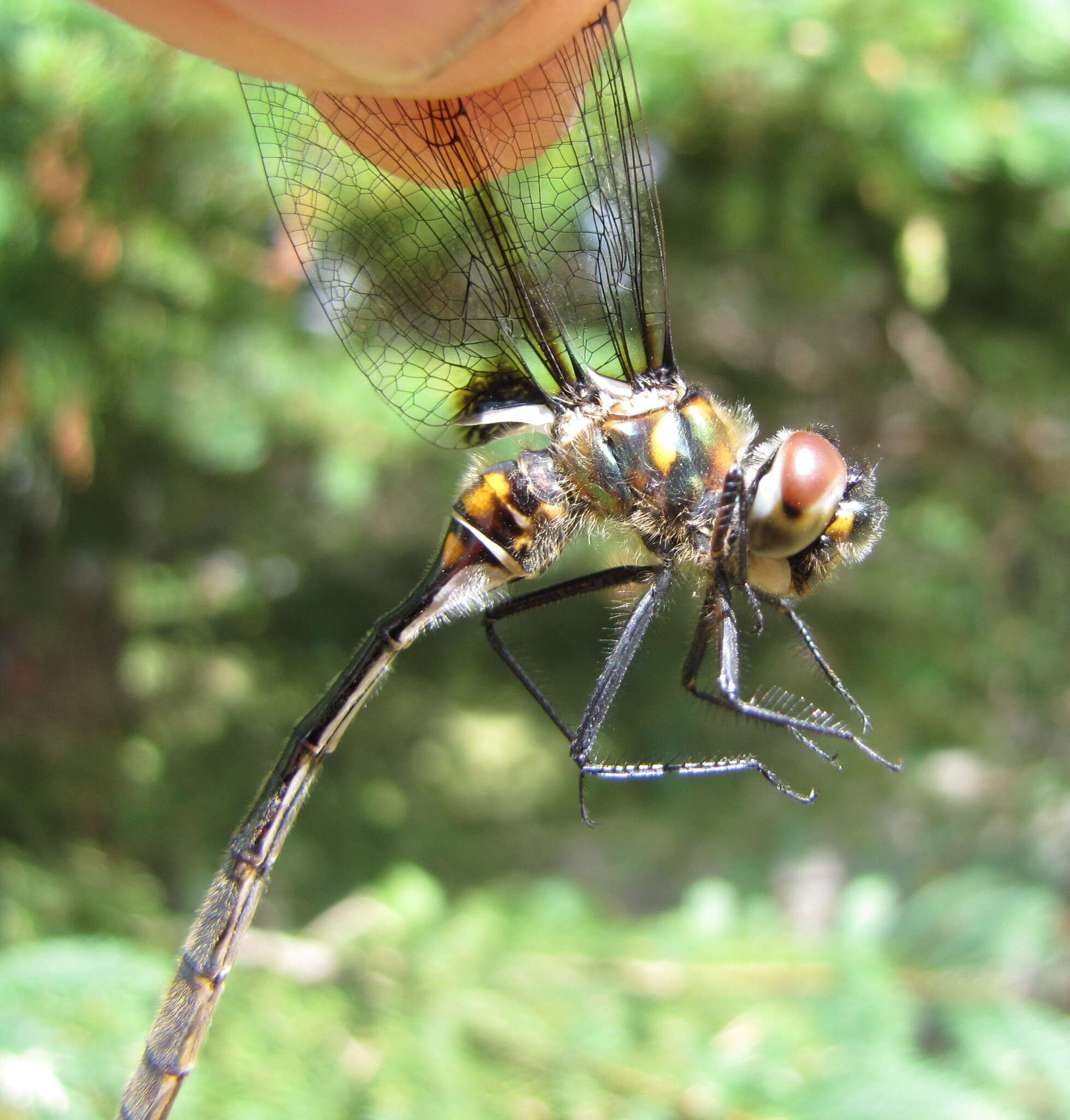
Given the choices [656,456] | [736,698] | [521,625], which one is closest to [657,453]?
[656,456]

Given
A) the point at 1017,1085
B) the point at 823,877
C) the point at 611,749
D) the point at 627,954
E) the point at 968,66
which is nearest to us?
the point at 1017,1085

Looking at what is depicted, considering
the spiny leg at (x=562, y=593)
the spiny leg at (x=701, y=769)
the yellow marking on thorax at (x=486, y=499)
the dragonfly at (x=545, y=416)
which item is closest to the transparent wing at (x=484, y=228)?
the dragonfly at (x=545, y=416)

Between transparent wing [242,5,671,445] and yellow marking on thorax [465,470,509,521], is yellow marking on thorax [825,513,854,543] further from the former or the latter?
yellow marking on thorax [465,470,509,521]

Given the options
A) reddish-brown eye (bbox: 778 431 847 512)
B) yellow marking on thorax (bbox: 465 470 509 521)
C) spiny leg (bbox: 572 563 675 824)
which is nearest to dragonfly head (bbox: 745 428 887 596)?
reddish-brown eye (bbox: 778 431 847 512)

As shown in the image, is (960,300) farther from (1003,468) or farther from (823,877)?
(823,877)

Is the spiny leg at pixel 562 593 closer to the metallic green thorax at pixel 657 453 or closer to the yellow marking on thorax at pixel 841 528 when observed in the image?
the metallic green thorax at pixel 657 453

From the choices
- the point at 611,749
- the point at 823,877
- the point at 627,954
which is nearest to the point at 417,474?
the point at 611,749
